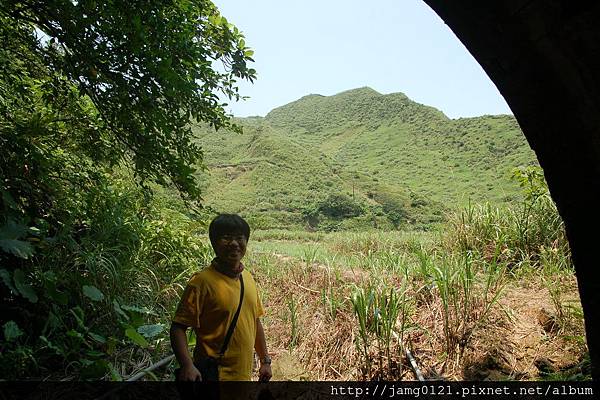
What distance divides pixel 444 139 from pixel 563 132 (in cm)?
7074

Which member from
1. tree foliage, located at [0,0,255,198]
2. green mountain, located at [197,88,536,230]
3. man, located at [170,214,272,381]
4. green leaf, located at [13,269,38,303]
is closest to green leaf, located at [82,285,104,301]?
green leaf, located at [13,269,38,303]

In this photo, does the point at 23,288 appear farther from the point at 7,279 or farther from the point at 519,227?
the point at 519,227

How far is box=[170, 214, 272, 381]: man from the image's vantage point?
1575mm

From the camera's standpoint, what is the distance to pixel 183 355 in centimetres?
152

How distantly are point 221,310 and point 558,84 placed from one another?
1.39m

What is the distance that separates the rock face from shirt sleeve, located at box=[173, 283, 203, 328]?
4.32 ft

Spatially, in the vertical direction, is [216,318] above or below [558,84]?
below

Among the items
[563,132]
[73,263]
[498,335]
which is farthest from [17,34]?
[498,335]

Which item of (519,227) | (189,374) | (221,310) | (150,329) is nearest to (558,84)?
(221,310)

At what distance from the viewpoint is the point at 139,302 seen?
3951 mm

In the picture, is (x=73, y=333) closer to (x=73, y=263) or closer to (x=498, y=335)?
(x=73, y=263)

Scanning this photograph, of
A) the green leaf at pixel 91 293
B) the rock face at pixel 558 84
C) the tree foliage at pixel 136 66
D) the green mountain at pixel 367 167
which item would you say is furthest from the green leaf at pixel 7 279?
the green mountain at pixel 367 167

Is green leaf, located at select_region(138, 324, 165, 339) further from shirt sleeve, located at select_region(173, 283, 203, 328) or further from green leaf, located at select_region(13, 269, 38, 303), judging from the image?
shirt sleeve, located at select_region(173, 283, 203, 328)

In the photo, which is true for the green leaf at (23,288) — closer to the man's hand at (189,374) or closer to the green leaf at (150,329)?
the green leaf at (150,329)
